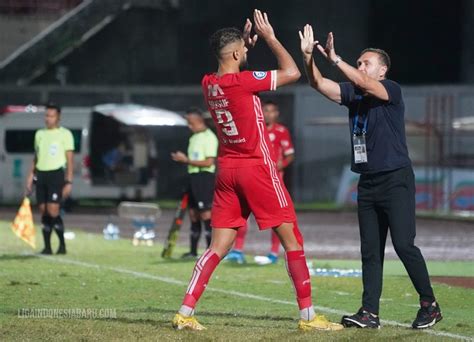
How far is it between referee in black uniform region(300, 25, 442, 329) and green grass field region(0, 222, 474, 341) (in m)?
0.28

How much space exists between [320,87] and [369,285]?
158 cm

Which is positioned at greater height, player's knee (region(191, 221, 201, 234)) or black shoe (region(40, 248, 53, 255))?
player's knee (region(191, 221, 201, 234))

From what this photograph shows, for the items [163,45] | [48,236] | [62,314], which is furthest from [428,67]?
[62,314]

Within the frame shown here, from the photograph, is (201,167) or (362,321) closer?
(362,321)

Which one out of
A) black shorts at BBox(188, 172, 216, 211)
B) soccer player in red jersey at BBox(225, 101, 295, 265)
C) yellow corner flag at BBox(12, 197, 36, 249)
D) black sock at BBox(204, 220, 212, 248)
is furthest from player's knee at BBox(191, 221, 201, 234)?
yellow corner flag at BBox(12, 197, 36, 249)

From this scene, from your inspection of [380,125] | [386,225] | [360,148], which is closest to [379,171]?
[360,148]

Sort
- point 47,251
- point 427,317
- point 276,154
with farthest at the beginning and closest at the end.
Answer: point 47,251 → point 276,154 → point 427,317

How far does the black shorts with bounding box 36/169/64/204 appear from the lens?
725 inches

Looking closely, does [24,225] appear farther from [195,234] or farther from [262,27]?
[262,27]

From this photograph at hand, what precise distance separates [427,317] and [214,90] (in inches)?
94.2

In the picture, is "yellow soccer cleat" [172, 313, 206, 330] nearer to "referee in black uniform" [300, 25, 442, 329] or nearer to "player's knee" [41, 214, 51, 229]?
"referee in black uniform" [300, 25, 442, 329]

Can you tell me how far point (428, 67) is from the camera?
143 ft

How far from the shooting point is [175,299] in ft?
Result: 41.3

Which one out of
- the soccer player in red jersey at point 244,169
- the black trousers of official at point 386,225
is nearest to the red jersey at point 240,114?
the soccer player in red jersey at point 244,169
